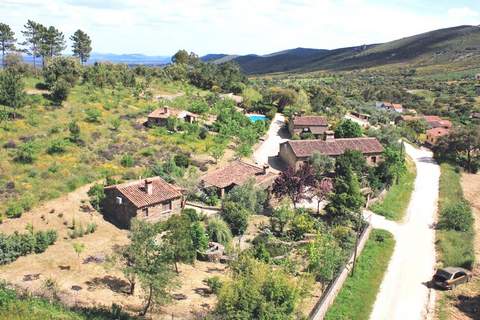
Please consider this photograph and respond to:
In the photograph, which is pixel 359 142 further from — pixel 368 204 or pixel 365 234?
pixel 365 234

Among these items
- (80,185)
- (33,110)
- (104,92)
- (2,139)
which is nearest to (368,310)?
(80,185)

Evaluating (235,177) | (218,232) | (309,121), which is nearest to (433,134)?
(309,121)

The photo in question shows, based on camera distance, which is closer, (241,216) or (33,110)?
(241,216)

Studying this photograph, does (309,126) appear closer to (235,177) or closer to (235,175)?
(235,175)

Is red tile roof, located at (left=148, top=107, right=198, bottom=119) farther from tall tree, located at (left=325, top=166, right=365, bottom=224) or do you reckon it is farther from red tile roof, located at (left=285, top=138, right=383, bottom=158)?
tall tree, located at (left=325, top=166, right=365, bottom=224)

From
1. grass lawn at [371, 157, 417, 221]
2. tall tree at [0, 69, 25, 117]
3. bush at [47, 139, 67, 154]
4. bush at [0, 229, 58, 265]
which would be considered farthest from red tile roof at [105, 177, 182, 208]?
tall tree at [0, 69, 25, 117]

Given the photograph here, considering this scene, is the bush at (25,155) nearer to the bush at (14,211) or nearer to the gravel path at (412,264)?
the bush at (14,211)
